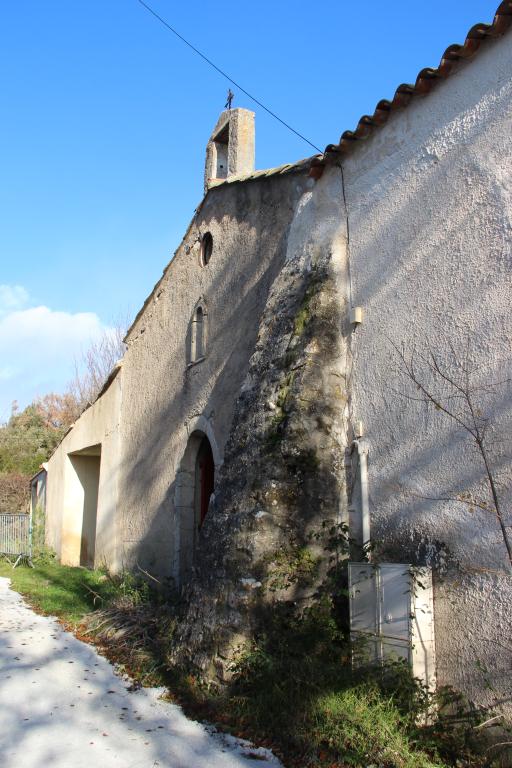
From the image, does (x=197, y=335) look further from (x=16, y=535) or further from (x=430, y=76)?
(x=16, y=535)

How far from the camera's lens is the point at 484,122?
14.8 ft

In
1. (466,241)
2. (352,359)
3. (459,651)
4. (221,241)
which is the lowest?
(459,651)

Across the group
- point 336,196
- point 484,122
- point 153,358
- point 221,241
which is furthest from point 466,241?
point 153,358

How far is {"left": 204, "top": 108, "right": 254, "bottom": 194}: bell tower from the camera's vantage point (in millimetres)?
9430

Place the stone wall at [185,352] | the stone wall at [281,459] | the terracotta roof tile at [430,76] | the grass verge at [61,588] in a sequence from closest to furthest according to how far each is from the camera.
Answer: the terracotta roof tile at [430,76]
the stone wall at [281,459]
the stone wall at [185,352]
the grass verge at [61,588]

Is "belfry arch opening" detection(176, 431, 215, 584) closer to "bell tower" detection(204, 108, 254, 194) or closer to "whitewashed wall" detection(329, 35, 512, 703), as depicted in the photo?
"bell tower" detection(204, 108, 254, 194)

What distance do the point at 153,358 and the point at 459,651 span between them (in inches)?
280

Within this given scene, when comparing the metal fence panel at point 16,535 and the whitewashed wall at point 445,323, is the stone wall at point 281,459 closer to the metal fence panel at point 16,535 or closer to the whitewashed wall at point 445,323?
the whitewashed wall at point 445,323

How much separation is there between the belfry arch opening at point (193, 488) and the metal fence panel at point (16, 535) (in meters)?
6.59

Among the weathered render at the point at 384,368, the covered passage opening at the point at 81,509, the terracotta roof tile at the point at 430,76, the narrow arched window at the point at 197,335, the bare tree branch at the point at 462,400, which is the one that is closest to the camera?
the bare tree branch at the point at 462,400

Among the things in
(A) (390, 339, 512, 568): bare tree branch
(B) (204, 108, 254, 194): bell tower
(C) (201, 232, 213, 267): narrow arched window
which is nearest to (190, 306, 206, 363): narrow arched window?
(C) (201, 232, 213, 267): narrow arched window

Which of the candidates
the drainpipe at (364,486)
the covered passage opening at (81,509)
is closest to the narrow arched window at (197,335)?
the drainpipe at (364,486)

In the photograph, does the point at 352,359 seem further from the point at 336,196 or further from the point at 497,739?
the point at 497,739

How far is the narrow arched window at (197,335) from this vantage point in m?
8.86
